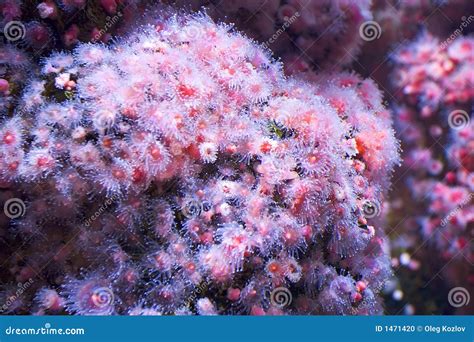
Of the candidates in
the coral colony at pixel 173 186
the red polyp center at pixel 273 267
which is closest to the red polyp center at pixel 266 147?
the coral colony at pixel 173 186

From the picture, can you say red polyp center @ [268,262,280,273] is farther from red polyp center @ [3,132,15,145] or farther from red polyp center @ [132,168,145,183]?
red polyp center @ [3,132,15,145]

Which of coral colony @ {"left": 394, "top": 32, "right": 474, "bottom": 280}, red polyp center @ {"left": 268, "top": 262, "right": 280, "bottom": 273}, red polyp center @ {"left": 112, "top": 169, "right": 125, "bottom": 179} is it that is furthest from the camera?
coral colony @ {"left": 394, "top": 32, "right": 474, "bottom": 280}

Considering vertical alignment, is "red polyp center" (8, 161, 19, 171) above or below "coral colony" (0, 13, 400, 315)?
below

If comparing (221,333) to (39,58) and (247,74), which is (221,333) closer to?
(247,74)

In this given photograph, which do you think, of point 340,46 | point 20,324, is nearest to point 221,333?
point 20,324

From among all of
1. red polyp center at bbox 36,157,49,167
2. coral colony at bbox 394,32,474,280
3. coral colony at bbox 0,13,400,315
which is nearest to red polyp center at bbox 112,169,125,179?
coral colony at bbox 0,13,400,315
